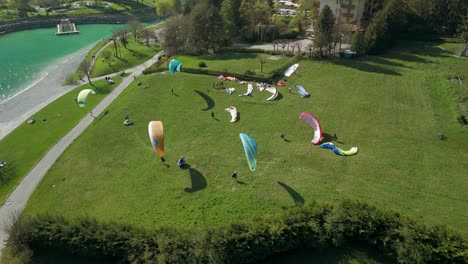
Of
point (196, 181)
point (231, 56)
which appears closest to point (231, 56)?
point (231, 56)

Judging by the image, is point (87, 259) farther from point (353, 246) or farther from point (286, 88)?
point (286, 88)

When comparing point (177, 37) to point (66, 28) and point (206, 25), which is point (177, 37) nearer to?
point (206, 25)

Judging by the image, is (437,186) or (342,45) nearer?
(437,186)

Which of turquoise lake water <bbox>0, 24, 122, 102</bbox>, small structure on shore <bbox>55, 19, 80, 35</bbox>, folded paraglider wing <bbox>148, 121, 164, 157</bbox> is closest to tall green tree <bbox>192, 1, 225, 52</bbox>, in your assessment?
turquoise lake water <bbox>0, 24, 122, 102</bbox>

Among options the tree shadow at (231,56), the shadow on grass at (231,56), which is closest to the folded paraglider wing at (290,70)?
the shadow on grass at (231,56)

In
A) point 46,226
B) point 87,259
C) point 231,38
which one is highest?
point 231,38

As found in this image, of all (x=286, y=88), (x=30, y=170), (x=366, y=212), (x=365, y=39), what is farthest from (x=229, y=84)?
(x=366, y=212)

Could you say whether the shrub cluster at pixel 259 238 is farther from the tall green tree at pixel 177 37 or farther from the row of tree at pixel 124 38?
the row of tree at pixel 124 38
